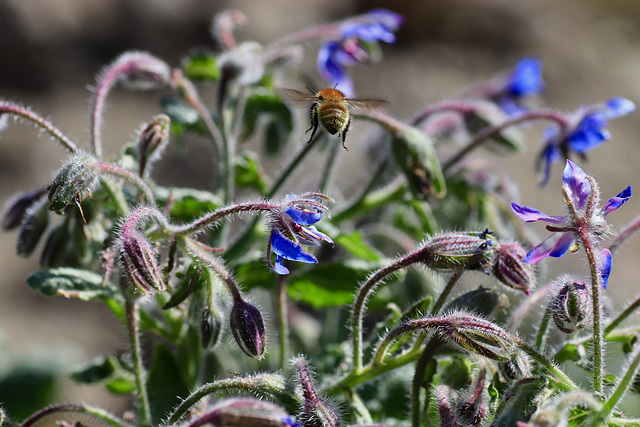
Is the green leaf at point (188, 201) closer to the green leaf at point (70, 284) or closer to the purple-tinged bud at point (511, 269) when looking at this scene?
the green leaf at point (70, 284)

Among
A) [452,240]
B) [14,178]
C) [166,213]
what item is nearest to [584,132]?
[452,240]

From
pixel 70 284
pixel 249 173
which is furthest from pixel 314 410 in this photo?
pixel 249 173

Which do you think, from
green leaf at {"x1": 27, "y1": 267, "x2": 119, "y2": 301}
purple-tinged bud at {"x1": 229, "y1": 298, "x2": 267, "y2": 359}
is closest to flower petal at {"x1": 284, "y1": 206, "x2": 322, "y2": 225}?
purple-tinged bud at {"x1": 229, "y1": 298, "x2": 267, "y2": 359}

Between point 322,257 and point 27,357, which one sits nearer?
point 322,257

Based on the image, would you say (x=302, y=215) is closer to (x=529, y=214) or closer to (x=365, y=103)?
(x=529, y=214)

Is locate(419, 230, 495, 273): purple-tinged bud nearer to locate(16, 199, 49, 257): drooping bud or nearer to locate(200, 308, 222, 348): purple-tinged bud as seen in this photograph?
locate(200, 308, 222, 348): purple-tinged bud

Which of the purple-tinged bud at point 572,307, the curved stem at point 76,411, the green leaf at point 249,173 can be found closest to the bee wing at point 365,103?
the green leaf at point 249,173

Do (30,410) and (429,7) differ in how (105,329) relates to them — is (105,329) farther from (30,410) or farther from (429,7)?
(429,7)
